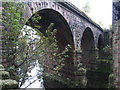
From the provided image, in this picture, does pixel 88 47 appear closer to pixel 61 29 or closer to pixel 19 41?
pixel 61 29

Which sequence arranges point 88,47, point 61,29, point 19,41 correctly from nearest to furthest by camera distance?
point 19,41
point 61,29
point 88,47

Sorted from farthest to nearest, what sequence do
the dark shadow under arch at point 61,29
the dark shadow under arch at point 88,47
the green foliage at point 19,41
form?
the dark shadow under arch at point 88,47, the dark shadow under arch at point 61,29, the green foliage at point 19,41

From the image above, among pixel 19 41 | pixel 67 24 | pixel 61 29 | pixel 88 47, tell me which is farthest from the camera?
pixel 88 47

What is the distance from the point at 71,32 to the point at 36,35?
4501 mm

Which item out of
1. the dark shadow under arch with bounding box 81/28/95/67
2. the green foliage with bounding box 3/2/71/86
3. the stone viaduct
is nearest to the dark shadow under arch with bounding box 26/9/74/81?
the stone viaduct

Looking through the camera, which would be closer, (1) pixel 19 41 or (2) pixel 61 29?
(1) pixel 19 41

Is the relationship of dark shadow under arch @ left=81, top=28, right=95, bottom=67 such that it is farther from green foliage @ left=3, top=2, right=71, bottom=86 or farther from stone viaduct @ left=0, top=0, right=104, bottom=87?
green foliage @ left=3, top=2, right=71, bottom=86

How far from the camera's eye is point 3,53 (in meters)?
2.69

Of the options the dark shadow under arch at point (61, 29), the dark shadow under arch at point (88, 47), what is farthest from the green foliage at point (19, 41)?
the dark shadow under arch at point (88, 47)

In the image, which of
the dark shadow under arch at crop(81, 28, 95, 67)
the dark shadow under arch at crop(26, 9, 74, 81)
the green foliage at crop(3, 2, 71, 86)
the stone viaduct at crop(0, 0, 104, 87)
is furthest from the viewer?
the dark shadow under arch at crop(81, 28, 95, 67)

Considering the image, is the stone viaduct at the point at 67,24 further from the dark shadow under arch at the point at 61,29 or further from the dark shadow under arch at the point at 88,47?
the dark shadow under arch at the point at 88,47

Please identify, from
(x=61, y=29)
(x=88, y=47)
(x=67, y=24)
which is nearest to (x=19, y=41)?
(x=67, y=24)

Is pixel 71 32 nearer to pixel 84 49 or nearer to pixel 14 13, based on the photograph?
pixel 14 13

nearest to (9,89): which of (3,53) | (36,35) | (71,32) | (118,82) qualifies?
(3,53)
